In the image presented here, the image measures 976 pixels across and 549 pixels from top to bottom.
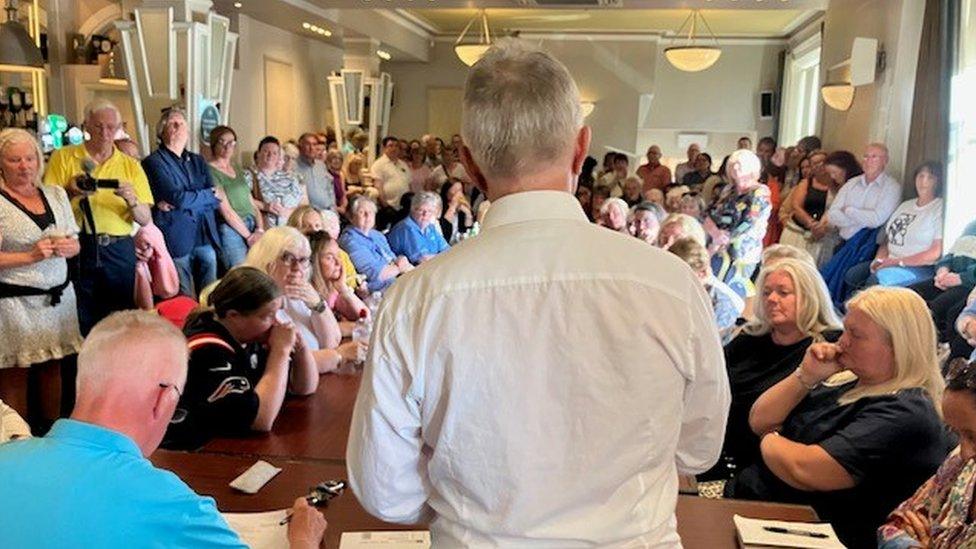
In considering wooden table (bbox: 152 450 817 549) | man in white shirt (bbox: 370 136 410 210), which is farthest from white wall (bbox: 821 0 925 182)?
wooden table (bbox: 152 450 817 549)

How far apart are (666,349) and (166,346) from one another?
74 centimetres

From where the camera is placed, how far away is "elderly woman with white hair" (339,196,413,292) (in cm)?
442

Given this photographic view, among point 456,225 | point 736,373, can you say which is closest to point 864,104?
point 456,225

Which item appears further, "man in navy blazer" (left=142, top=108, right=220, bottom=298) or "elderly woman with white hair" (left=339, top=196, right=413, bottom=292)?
"elderly woman with white hair" (left=339, top=196, right=413, bottom=292)

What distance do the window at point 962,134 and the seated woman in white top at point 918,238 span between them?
3.8 inches

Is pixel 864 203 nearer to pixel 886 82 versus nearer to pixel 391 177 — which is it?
pixel 886 82

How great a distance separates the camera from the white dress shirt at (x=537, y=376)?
89 centimetres

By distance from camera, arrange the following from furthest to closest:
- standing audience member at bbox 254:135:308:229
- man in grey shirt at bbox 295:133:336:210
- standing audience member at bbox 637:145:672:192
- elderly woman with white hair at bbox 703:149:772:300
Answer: standing audience member at bbox 637:145:672:192
man in grey shirt at bbox 295:133:336:210
standing audience member at bbox 254:135:308:229
elderly woman with white hair at bbox 703:149:772:300

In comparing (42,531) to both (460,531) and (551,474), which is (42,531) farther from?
(551,474)

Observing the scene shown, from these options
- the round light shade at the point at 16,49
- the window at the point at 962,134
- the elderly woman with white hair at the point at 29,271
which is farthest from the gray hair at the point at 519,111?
the round light shade at the point at 16,49

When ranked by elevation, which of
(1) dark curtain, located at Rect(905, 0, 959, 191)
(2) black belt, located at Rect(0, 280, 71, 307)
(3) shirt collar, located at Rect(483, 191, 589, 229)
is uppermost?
(1) dark curtain, located at Rect(905, 0, 959, 191)

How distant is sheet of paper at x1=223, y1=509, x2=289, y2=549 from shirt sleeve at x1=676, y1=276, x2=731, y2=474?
2.42 feet

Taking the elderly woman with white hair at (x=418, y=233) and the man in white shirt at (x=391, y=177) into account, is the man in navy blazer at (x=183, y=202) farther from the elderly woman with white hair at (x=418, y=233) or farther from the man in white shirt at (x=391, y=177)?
the man in white shirt at (x=391, y=177)

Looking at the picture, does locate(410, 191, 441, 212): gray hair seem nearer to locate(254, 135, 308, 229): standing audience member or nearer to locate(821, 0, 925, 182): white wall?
locate(254, 135, 308, 229): standing audience member
